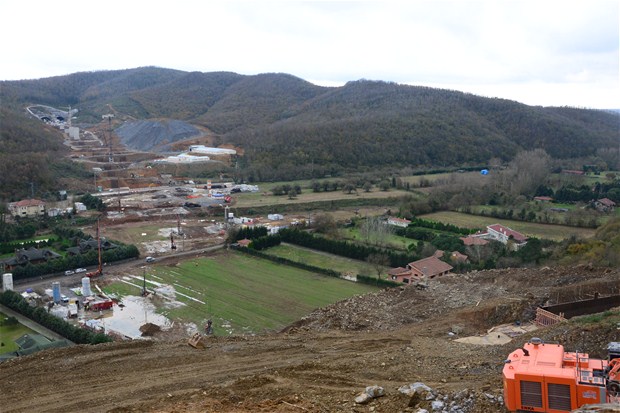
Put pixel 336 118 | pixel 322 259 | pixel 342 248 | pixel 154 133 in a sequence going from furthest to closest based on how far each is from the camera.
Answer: pixel 336 118 < pixel 154 133 < pixel 342 248 < pixel 322 259

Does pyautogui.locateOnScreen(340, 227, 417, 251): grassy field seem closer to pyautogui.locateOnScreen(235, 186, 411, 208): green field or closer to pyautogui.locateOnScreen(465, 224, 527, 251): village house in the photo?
pyautogui.locateOnScreen(465, 224, 527, 251): village house

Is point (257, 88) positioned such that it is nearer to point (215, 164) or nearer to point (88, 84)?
point (88, 84)

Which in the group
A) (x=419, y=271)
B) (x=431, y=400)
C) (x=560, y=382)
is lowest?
(x=419, y=271)

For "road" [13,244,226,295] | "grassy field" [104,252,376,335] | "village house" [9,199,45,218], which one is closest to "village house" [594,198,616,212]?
"grassy field" [104,252,376,335]

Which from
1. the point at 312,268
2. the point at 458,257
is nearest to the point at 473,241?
the point at 458,257

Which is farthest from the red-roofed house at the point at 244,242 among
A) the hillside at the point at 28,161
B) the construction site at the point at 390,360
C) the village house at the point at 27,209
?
the hillside at the point at 28,161

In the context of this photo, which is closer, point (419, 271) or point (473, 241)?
point (419, 271)

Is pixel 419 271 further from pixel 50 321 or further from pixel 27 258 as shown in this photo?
pixel 27 258
